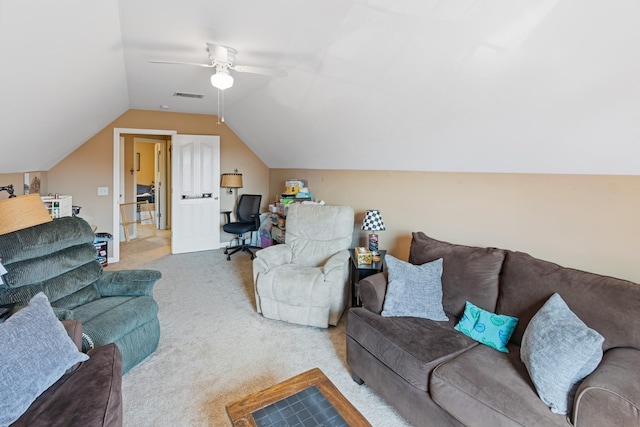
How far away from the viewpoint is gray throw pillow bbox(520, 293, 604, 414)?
1400 mm

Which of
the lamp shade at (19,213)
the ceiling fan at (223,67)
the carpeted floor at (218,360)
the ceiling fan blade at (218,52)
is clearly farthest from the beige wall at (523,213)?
→ the lamp shade at (19,213)

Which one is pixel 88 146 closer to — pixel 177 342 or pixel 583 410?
pixel 177 342

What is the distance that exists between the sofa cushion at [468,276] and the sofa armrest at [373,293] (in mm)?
445

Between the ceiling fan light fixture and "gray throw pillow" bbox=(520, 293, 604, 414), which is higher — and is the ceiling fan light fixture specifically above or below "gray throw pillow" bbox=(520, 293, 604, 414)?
above

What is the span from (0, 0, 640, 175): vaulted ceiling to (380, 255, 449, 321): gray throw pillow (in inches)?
40.8

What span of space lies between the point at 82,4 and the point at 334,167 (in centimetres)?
307

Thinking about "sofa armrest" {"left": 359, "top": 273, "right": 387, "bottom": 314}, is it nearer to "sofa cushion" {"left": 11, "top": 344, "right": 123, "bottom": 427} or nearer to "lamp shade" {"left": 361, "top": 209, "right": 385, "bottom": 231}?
"lamp shade" {"left": 361, "top": 209, "right": 385, "bottom": 231}

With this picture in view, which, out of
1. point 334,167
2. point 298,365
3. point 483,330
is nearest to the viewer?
point 483,330

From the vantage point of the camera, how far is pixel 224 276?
176 inches

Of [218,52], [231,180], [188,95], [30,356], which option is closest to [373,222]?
[218,52]

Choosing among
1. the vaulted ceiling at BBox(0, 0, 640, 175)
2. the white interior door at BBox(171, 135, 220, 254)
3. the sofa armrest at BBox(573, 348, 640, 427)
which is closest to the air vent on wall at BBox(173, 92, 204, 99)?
the vaulted ceiling at BBox(0, 0, 640, 175)

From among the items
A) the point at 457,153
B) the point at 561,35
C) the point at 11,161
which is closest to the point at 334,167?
the point at 457,153

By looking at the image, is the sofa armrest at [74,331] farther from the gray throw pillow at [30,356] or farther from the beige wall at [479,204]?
the beige wall at [479,204]

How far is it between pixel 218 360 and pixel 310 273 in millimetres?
1057
